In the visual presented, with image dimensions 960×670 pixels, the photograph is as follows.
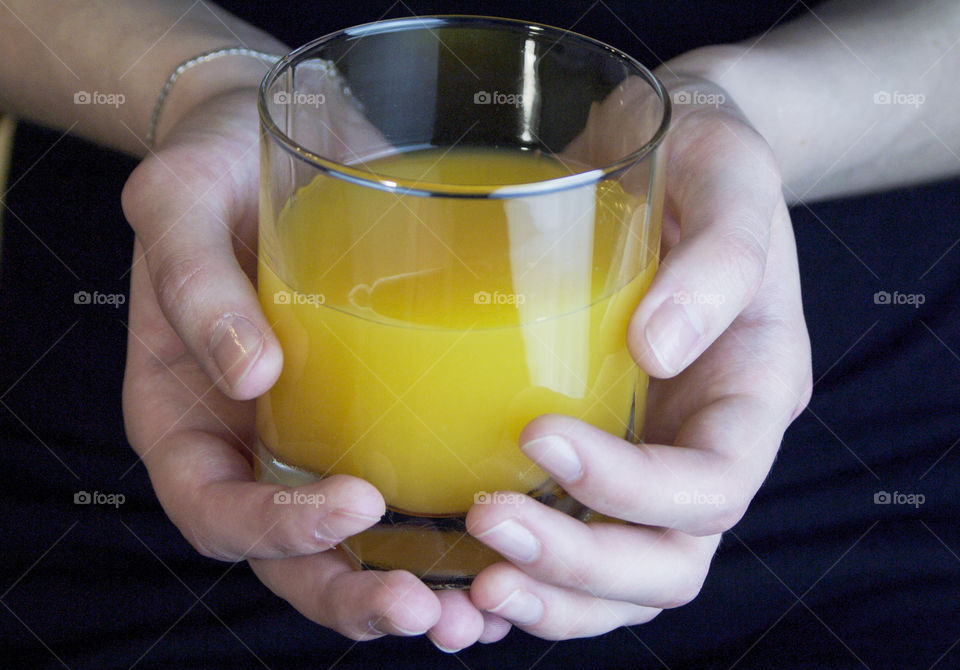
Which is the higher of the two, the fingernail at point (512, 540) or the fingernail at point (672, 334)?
the fingernail at point (672, 334)

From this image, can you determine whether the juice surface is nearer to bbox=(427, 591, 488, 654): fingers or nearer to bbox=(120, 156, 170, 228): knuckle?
bbox=(427, 591, 488, 654): fingers

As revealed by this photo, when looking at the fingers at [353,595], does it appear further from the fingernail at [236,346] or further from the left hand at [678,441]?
the fingernail at [236,346]

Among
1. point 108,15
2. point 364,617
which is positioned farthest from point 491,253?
point 108,15

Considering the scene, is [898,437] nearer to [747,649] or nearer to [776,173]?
[747,649]

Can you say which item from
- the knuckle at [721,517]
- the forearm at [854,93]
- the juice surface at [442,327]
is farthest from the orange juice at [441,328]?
the forearm at [854,93]

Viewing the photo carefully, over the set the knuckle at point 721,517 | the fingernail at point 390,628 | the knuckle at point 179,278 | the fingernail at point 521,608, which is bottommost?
the fingernail at point 521,608

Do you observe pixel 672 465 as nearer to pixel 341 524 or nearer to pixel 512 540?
pixel 512 540

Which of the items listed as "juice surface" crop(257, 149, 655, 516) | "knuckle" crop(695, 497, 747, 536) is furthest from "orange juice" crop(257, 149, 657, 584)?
"knuckle" crop(695, 497, 747, 536)
